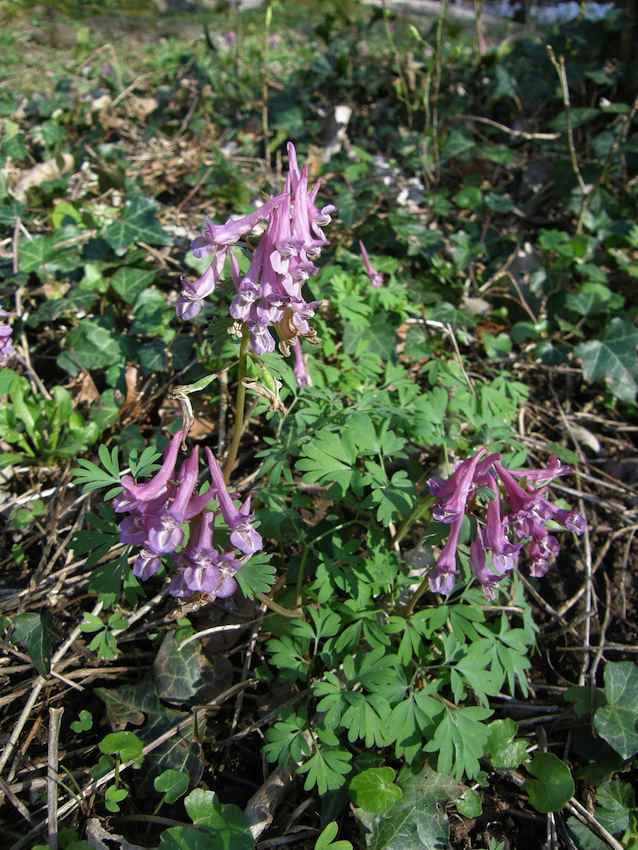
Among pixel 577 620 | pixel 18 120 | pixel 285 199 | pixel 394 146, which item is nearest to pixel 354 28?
pixel 394 146

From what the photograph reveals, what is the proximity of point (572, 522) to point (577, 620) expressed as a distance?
1037 mm

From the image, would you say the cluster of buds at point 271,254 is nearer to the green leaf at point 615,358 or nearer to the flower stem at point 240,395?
the flower stem at point 240,395

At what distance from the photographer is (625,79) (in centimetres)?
586

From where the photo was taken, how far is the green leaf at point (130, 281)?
12.9 feet

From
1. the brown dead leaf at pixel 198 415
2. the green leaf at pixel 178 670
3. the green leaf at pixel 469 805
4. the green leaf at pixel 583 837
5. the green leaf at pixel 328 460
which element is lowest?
the green leaf at pixel 583 837

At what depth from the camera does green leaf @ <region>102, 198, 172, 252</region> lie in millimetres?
4172

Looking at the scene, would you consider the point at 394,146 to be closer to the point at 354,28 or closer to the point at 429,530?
the point at 354,28

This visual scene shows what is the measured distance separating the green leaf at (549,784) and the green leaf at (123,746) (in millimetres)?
1617

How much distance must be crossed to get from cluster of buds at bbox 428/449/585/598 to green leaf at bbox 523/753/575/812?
0.92m

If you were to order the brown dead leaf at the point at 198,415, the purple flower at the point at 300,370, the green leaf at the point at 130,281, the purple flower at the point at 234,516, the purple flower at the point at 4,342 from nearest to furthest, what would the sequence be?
1. the purple flower at the point at 234,516
2. the purple flower at the point at 4,342
3. the purple flower at the point at 300,370
4. the brown dead leaf at the point at 198,415
5. the green leaf at the point at 130,281

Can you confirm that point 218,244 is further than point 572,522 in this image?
No

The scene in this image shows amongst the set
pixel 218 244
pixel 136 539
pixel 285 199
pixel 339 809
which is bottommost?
pixel 339 809

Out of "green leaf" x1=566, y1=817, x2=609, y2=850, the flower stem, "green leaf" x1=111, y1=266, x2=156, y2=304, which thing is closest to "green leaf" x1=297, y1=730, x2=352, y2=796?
"green leaf" x1=566, y1=817, x2=609, y2=850

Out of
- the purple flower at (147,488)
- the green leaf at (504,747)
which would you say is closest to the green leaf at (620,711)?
the green leaf at (504,747)
